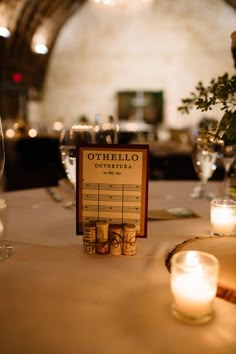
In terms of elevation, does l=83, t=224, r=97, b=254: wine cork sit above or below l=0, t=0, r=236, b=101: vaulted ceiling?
below

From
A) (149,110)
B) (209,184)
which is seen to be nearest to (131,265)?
(209,184)

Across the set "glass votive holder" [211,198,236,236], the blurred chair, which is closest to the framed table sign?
"glass votive holder" [211,198,236,236]

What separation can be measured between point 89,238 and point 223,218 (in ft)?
1.14

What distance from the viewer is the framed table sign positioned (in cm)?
79

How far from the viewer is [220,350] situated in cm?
46

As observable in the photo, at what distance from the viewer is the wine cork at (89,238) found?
0.76 metres

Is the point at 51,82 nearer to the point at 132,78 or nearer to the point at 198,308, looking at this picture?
the point at 132,78

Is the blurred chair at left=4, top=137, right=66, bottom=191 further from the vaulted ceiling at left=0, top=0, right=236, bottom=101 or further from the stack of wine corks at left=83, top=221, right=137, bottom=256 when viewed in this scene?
the vaulted ceiling at left=0, top=0, right=236, bottom=101

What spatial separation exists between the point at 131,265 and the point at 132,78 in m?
9.70

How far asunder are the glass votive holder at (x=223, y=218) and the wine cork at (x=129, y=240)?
26 cm

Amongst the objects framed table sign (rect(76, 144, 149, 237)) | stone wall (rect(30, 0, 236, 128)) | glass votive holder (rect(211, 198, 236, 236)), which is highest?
stone wall (rect(30, 0, 236, 128))

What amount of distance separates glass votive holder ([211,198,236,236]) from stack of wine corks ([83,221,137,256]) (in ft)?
0.84

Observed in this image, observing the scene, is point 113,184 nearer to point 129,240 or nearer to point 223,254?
point 129,240

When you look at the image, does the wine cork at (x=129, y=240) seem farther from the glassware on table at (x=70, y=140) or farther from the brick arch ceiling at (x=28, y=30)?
the brick arch ceiling at (x=28, y=30)
